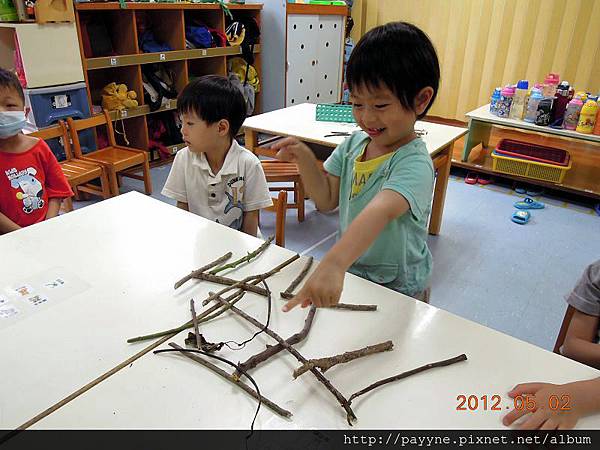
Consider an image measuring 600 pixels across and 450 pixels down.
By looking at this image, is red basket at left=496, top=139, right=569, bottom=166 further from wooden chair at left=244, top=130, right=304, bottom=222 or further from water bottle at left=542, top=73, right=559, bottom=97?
wooden chair at left=244, top=130, right=304, bottom=222

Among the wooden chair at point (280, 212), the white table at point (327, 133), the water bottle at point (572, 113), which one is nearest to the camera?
the wooden chair at point (280, 212)

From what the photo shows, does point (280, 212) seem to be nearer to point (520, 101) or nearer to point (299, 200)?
point (299, 200)

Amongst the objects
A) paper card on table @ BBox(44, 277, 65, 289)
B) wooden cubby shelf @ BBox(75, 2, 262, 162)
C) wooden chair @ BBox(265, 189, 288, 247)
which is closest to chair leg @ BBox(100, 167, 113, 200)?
wooden cubby shelf @ BBox(75, 2, 262, 162)

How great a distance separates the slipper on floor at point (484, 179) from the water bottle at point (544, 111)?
691 mm

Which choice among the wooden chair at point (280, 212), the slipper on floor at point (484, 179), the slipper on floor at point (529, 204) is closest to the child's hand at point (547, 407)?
the wooden chair at point (280, 212)

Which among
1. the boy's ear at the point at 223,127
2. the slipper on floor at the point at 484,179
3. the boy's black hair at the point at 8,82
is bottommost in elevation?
the slipper on floor at the point at 484,179

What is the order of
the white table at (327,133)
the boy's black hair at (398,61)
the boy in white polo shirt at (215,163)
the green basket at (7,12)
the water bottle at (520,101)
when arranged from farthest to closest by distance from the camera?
1. the water bottle at (520,101)
2. the green basket at (7,12)
3. the white table at (327,133)
4. the boy in white polo shirt at (215,163)
5. the boy's black hair at (398,61)

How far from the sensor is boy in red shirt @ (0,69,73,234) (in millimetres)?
1748

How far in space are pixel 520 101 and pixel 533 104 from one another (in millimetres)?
170

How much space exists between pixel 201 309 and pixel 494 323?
5.46 feet

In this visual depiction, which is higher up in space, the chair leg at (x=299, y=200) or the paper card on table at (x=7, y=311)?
the paper card on table at (x=7, y=311)

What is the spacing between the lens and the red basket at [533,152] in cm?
372

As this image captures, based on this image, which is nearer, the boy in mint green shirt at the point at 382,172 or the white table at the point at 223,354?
the white table at the point at 223,354

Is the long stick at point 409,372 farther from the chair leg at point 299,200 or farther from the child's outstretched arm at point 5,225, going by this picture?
the chair leg at point 299,200
